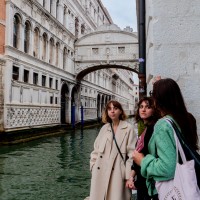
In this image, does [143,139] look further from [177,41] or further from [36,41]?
[36,41]

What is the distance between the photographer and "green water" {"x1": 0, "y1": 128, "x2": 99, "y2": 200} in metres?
5.37

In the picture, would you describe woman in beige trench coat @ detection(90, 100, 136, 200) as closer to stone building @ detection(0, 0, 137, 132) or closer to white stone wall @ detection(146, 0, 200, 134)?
white stone wall @ detection(146, 0, 200, 134)

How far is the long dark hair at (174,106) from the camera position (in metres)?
1.59

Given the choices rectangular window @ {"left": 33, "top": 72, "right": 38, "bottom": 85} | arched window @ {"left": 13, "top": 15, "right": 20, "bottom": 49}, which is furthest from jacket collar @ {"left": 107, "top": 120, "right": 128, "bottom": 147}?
rectangular window @ {"left": 33, "top": 72, "right": 38, "bottom": 85}

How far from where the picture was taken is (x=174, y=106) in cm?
161

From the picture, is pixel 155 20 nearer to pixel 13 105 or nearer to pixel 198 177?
pixel 198 177

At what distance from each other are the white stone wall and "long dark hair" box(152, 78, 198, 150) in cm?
79

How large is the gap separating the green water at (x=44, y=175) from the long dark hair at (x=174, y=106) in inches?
155

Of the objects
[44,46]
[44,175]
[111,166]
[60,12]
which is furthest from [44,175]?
[60,12]

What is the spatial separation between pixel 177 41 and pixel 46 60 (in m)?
17.3

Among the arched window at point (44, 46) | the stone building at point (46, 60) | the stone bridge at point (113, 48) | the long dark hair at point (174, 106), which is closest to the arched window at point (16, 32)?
the stone building at point (46, 60)

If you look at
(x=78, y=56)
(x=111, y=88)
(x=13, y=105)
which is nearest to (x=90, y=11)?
(x=78, y=56)

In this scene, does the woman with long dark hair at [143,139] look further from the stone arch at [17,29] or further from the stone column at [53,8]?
the stone column at [53,8]

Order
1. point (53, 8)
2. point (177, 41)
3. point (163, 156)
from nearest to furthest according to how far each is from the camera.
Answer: point (163, 156) < point (177, 41) < point (53, 8)
